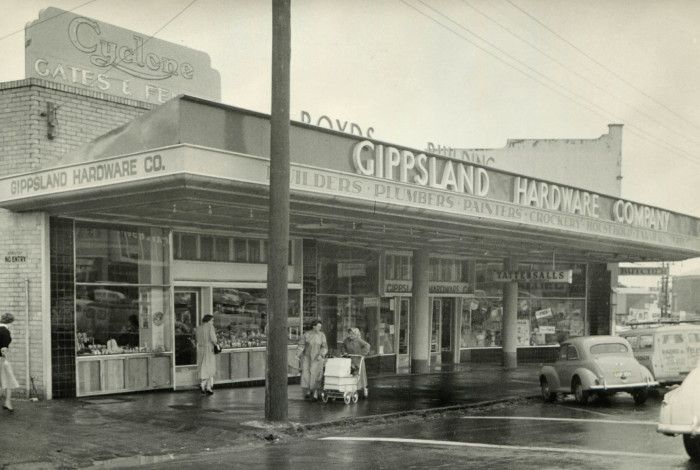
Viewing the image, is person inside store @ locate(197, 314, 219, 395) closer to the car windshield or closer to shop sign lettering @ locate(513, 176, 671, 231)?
shop sign lettering @ locate(513, 176, 671, 231)

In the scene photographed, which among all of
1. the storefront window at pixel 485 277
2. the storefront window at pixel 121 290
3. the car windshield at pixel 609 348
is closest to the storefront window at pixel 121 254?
the storefront window at pixel 121 290

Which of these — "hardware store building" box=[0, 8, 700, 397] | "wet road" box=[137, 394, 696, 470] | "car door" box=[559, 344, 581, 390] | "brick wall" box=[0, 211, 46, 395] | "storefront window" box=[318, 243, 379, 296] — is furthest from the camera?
"storefront window" box=[318, 243, 379, 296]

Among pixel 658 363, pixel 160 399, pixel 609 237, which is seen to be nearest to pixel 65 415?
pixel 160 399

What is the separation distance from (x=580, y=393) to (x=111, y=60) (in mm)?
11945

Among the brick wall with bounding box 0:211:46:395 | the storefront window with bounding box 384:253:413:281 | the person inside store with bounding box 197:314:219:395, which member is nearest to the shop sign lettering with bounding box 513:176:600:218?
the storefront window with bounding box 384:253:413:281

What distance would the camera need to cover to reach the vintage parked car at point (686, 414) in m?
9.51

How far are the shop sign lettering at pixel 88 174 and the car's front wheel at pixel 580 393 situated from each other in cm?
1022

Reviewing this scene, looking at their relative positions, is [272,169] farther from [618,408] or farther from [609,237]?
[609,237]

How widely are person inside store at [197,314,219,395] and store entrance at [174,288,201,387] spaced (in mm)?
814

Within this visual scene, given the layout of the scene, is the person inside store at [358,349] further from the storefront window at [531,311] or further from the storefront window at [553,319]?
the storefront window at [553,319]

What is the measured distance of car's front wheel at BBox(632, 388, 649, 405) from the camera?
16.9m

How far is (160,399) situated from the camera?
50.9 feet

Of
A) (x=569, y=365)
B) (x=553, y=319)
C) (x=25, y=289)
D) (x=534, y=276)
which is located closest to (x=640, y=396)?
(x=569, y=365)

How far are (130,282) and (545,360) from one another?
1871 centimetres
